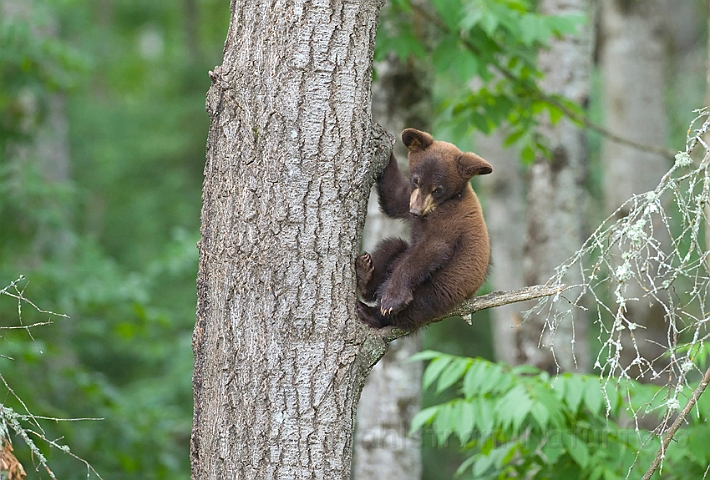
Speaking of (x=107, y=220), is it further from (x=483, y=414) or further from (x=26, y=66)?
(x=483, y=414)

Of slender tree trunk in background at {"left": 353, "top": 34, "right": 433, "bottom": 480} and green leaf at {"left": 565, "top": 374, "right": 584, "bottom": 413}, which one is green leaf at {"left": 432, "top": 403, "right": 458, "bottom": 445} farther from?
slender tree trunk in background at {"left": 353, "top": 34, "right": 433, "bottom": 480}

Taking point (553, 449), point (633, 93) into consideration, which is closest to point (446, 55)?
point (553, 449)

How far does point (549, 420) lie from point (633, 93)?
5724mm

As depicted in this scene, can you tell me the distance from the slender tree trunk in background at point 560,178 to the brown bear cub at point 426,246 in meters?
3.31

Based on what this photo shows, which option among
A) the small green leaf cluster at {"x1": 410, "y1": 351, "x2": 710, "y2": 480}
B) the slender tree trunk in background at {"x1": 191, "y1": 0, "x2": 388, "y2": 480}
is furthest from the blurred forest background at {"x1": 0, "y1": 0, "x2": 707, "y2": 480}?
the small green leaf cluster at {"x1": 410, "y1": 351, "x2": 710, "y2": 480}

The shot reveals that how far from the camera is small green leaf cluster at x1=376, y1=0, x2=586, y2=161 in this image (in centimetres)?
514

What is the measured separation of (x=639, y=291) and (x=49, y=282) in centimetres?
668

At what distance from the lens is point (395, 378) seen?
6047mm

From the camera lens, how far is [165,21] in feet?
78.1

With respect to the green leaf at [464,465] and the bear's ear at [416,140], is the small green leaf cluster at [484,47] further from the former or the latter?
the green leaf at [464,465]

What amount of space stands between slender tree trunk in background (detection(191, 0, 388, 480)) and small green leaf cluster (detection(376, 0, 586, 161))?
85.3 inches

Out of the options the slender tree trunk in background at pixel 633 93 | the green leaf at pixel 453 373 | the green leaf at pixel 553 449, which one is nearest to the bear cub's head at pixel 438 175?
the green leaf at pixel 453 373

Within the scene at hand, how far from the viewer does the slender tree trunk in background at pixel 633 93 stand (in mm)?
9078

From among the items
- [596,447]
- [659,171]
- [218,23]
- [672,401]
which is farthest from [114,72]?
[672,401]
